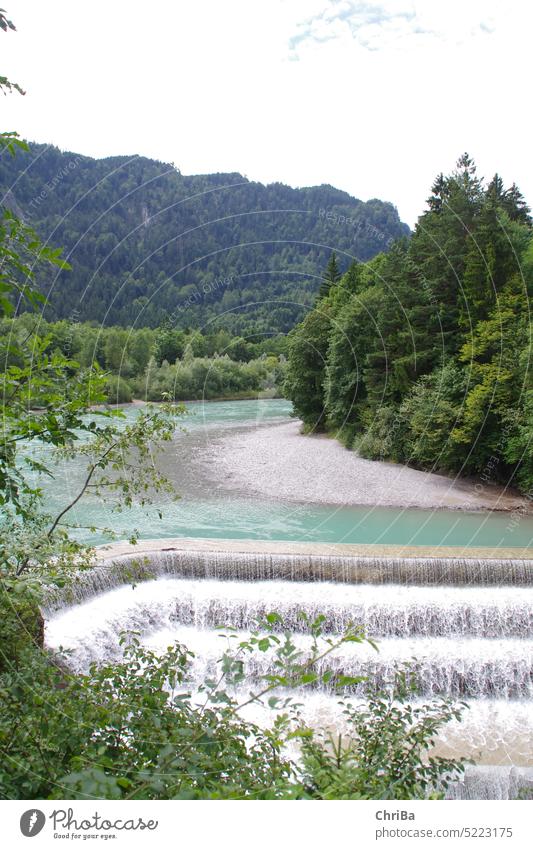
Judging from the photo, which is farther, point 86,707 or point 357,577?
point 357,577

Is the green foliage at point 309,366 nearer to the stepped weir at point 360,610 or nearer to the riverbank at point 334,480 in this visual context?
the riverbank at point 334,480

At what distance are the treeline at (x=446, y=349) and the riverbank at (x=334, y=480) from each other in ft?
2.59

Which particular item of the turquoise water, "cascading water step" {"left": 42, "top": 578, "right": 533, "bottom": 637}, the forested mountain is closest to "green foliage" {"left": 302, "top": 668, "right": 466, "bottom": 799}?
the forested mountain

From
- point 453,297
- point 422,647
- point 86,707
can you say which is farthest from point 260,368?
point 86,707

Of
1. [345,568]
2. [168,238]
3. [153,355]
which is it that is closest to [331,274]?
[168,238]

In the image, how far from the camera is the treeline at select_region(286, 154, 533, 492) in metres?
17.9

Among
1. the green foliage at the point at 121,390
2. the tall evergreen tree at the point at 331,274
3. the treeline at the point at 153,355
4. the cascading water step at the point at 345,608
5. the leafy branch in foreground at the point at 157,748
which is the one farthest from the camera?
the tall evergreen tree at the point at 331,274

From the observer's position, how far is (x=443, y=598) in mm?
10148

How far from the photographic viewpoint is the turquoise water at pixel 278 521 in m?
13.7

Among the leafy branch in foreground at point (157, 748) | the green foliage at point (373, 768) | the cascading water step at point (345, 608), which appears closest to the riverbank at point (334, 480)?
the cascading water step at point (345, 608)

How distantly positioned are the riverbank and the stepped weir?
5.78 meters

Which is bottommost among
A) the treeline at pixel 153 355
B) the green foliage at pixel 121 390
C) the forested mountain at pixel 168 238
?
the green foliage at pixel 121 390
